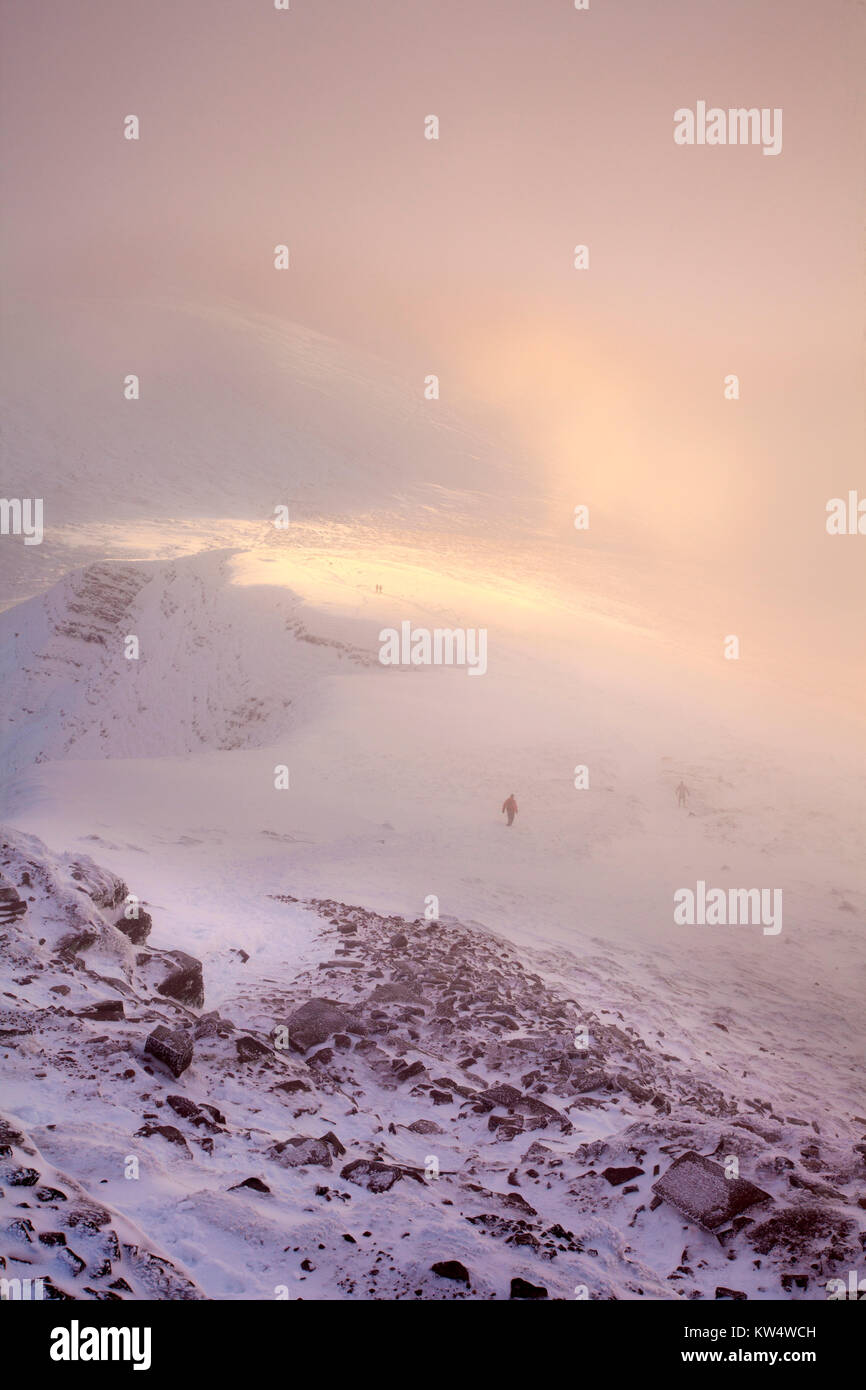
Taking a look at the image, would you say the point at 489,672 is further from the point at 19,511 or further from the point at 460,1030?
the point at 19,511

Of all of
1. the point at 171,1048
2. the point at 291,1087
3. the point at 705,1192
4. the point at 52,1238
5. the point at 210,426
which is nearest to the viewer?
the point at 52,1238

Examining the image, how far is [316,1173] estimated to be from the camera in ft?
24.0

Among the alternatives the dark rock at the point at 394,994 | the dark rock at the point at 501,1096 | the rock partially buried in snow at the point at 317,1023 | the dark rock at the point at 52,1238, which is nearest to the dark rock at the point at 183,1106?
the dark rock at the point at 52,1238

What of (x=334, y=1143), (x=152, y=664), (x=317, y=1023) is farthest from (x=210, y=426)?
(x=334, y=1143)

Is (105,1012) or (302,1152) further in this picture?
(105,1012)

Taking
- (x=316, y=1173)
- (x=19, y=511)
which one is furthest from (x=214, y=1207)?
(x=19, y=511)

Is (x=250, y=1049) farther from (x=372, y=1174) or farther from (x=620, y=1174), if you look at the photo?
(x=620, y=1174)

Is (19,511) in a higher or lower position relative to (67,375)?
lower

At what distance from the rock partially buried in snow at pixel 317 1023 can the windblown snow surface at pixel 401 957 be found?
0.08 meters

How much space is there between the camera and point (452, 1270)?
Result: 5.96 metres

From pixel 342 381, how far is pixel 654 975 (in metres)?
89.8

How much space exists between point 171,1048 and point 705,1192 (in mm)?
4944

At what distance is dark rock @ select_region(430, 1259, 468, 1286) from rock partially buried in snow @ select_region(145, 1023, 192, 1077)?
10.7 feet

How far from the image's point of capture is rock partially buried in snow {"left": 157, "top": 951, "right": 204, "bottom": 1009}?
416 inches
